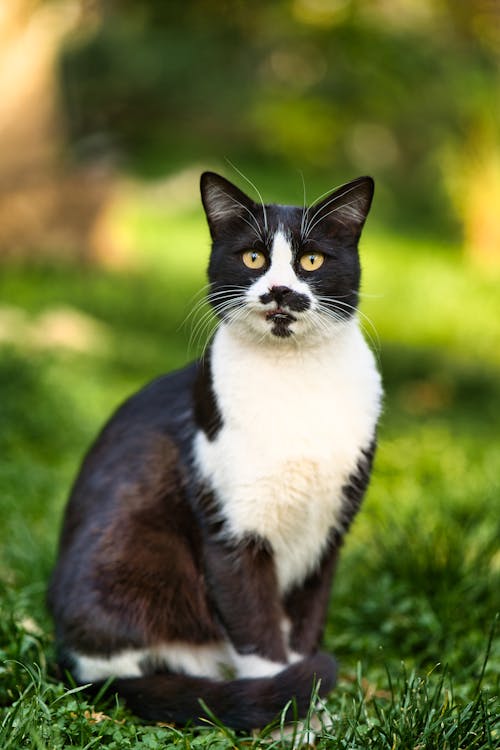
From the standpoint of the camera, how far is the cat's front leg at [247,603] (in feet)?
7.98

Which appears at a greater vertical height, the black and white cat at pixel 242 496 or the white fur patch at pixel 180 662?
the black and white cat at pixel 242 496

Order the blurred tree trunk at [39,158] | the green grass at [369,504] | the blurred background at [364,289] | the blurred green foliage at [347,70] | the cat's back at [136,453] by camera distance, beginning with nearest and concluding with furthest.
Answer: the green grass at [369,504] → the cat's back at [136,453] → the blurred background at [364,289] → the blurred green foliage at [347,70] → the blurred tree trunk at [39,158]

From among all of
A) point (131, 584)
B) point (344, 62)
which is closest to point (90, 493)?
point (131, 584)

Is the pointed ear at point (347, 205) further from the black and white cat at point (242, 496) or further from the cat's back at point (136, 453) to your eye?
the cat's back at point (136, 453)

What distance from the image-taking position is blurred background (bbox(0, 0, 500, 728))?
3.20m

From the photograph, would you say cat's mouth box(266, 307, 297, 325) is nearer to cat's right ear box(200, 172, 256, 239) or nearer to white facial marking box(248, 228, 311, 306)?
white facial marking box(248, 228, 311, 306)

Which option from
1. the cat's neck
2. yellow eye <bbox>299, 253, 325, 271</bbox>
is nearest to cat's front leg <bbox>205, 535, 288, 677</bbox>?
the cat's neck

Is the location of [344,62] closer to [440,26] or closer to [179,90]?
[440,26]

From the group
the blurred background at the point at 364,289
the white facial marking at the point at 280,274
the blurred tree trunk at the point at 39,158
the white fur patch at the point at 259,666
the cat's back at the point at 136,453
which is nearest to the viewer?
the white facial marking at the point at 280,274

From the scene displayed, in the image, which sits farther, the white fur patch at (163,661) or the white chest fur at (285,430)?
the white fur patch at (163,661)

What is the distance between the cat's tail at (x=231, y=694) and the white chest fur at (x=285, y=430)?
1.11 ft

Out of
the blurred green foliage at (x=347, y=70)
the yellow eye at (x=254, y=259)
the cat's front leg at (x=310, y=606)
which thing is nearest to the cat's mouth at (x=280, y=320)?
the yellow eye at (x=254, y=259)

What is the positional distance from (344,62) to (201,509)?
505cm

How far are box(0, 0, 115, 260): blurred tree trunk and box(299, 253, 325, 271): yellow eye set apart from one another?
231 inches
